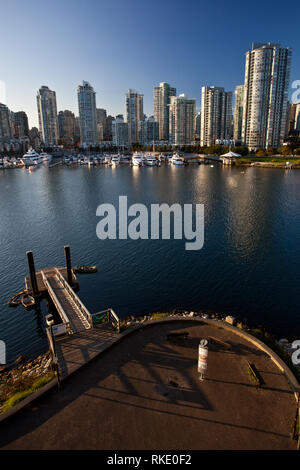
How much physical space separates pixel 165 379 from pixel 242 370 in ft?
12.2

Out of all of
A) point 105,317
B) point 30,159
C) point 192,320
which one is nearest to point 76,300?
point 105,317

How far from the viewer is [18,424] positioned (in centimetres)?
1102

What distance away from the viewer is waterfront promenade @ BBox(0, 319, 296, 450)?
10320 millimetres

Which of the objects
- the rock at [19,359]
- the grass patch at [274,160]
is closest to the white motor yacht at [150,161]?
the grass patch at [274,160]

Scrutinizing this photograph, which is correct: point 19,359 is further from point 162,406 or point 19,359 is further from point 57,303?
point 162,406

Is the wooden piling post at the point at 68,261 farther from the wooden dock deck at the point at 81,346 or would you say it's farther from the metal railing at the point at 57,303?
the wooden dock deck at the point at 81,346

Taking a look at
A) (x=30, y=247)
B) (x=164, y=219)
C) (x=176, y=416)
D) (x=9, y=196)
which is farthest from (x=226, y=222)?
(x=9, y=196)

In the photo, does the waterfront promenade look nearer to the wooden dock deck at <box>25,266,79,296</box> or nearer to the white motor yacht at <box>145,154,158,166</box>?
the wooden dock deck at <box>25,266,79,296</box>

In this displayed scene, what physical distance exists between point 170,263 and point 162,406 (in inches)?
972

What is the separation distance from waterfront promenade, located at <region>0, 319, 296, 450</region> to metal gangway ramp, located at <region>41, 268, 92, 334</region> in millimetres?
5508

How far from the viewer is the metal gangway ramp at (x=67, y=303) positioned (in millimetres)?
20567

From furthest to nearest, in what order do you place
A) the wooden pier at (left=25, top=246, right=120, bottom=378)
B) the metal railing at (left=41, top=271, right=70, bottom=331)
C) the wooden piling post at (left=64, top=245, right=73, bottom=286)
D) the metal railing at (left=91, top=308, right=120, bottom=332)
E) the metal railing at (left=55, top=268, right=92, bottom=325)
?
the wooden piling post at (left=64, top=245, right=73, bottom=286) → the metal railing at (left=41, top=271, right=70, bottom=331) → the metal railing at (left=55, top=268, right=92, bottom=325) → the metal railing at (left=91, top=308, right=120, bottom=332) → the wooden pier at (left=25, top=246, right=120, bottom=378)

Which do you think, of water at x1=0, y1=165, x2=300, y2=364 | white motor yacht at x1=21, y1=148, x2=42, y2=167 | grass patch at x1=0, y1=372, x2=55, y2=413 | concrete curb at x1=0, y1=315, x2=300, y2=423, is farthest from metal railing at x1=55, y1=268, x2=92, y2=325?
white motor yacht at x1=21, y1=148, x2=42, y2=167

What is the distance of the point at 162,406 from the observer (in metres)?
11.6
